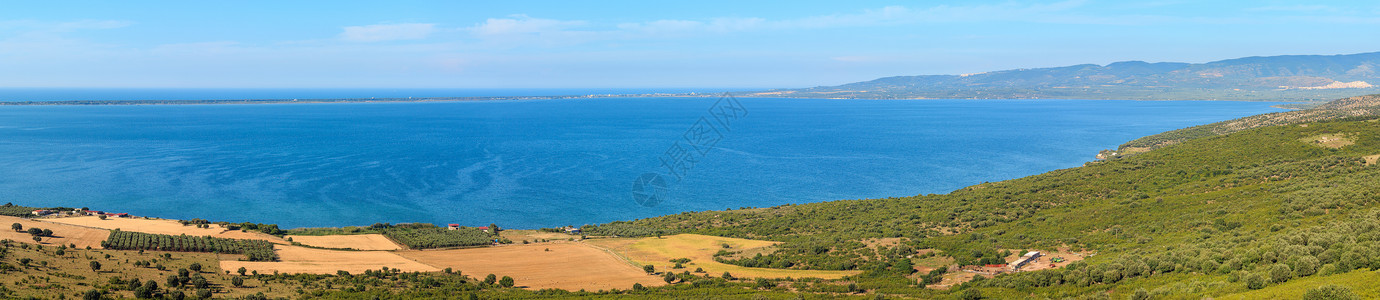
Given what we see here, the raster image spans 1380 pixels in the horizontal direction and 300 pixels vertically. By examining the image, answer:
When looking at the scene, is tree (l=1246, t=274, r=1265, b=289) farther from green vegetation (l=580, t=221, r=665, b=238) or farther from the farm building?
green vegetation (l=580, t=221, r=665, b=238)

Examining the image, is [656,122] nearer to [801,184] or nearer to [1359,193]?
[801,184]

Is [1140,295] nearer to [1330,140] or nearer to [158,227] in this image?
[1330,140]

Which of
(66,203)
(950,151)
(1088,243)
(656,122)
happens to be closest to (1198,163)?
(1088,243)

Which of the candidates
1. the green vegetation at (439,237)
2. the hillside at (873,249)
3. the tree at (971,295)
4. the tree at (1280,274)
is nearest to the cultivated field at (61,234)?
the hillside at (873,249)

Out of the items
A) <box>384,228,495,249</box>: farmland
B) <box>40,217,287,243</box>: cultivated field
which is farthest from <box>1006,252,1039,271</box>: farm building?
<box>40,217,287,243</box>: cultivated field

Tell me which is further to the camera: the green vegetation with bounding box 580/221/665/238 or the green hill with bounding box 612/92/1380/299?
the green vegetation with bounding box 580/221/665/238
